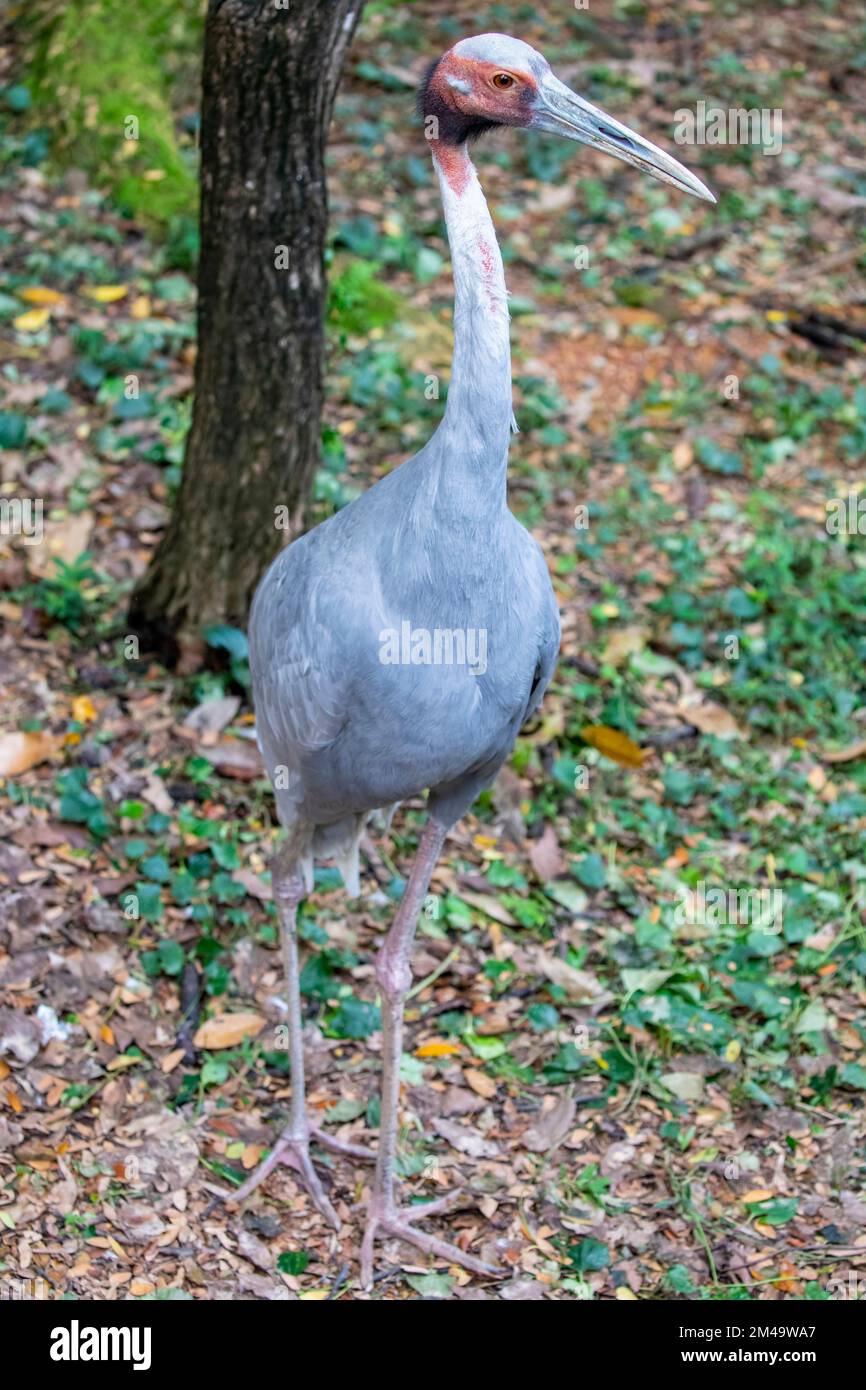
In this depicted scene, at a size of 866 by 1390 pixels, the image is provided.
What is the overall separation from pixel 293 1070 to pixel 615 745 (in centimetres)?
215

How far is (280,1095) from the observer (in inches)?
206

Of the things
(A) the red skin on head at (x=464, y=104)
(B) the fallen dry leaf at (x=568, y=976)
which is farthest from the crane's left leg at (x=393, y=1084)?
(A) the red skin on head at (x=464, y=104)

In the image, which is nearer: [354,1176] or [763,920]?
[354,1176]

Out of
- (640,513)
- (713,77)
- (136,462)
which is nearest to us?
(136,462)

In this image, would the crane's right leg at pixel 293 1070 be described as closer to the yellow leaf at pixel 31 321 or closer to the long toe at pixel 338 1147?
the long toe at pixel 338 1147

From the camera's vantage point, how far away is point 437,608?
160 inches

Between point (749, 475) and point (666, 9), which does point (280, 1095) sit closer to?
point (749, 475)

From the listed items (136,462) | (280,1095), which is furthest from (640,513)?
(280,1095)

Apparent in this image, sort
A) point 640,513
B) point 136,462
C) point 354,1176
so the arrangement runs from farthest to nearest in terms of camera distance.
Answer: point 640,513 < point 136,462 < point 354,1176

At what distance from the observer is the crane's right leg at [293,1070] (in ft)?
16.1

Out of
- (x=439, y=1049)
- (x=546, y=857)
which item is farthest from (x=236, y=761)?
(x=439, y=1049)

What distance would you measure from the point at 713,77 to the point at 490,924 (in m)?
6.80

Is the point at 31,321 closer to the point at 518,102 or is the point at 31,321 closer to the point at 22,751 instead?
the point at 22,751

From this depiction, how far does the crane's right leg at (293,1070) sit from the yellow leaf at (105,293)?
3745mm
